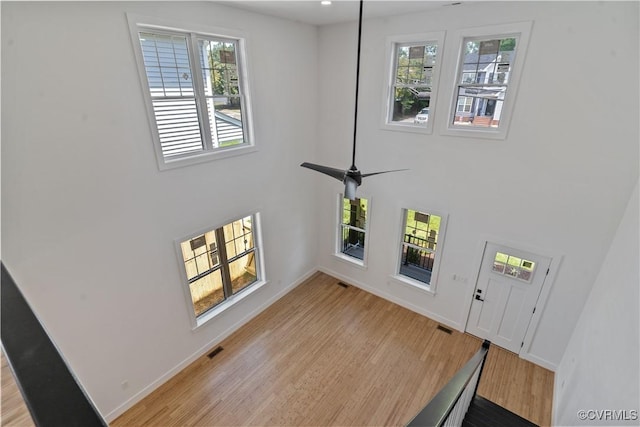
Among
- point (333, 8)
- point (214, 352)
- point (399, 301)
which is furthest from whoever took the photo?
point (399, 301)

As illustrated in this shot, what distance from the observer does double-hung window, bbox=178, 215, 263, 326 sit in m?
5.04

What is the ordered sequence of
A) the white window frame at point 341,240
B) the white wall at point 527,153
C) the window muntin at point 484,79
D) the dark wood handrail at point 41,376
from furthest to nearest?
the white window frame at point 341,240, the window muntin at point 484,79, the white wall at point 527,153, the dark wood handrail at point 41,376

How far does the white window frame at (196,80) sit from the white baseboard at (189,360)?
125 inches

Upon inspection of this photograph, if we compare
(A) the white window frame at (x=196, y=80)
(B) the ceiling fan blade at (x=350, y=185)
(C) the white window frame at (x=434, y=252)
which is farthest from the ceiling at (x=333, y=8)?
(C) the white window frame at (x=434, y=252)

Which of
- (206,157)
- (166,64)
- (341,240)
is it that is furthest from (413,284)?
(166,64)

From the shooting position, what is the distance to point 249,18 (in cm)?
457

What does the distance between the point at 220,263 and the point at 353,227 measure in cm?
294

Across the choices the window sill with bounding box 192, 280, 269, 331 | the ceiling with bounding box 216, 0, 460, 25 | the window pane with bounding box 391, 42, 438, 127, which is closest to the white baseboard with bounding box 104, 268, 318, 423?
the window sill with bounding box 192, 280, 269, 331

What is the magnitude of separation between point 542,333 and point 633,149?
2976 millimetres

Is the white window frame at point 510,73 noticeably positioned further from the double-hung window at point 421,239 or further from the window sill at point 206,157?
the window sill at point 206,157

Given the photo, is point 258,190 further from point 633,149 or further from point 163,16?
point 633,149

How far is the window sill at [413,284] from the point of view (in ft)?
19.6

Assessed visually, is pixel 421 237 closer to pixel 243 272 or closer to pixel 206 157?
pixel 243 272

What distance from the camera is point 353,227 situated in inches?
270
